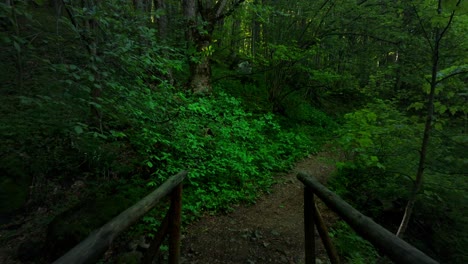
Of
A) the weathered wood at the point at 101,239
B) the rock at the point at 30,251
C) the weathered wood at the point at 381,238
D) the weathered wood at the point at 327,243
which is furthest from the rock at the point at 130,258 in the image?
the weathered wood at the point at 381,238

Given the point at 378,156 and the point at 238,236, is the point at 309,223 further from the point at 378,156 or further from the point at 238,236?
the point at 378,156

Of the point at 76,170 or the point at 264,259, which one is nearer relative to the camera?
the point at 264,259

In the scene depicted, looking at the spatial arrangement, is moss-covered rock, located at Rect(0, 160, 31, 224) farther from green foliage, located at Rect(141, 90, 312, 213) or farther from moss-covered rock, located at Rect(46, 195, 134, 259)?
green foliage, located at Rect(141, 90, 312, 213)

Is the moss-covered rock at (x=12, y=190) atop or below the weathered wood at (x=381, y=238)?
below

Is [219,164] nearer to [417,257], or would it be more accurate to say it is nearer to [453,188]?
[453,188]

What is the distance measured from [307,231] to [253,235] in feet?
5.54

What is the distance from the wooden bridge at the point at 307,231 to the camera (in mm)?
1328

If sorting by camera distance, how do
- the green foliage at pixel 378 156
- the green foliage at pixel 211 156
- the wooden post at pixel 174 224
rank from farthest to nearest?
the green foliage at pixel 211 156 → the green foliage at pixel 378 156 → the wooden post at pixel 174 224

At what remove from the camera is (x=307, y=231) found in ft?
10.5

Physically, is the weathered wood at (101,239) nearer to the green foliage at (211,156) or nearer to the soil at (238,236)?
the soil at (238,236)

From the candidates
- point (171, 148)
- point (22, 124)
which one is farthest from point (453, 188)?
point (22, 124)

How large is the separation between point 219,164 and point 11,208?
4042mm

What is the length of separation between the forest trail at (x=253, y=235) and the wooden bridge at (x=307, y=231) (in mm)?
897

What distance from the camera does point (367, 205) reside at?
6.02m
